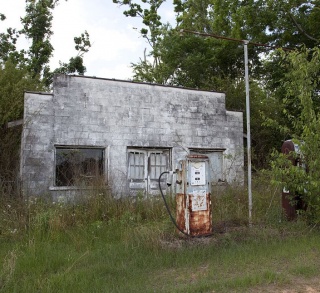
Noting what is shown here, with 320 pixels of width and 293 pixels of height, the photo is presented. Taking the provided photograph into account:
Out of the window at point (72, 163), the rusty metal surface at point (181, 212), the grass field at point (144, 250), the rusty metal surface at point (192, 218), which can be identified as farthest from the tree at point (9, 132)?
the rusty metal surface at point (192, 218)

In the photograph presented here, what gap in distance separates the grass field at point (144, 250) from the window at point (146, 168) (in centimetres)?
260

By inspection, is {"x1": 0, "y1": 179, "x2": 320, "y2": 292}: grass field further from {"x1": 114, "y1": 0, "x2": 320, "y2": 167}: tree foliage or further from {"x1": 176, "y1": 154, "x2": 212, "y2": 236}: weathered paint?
{"x1": 114, "y1": 0, "x2": 320, "y2": 167}: tree foliage

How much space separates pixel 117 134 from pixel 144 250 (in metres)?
5.50

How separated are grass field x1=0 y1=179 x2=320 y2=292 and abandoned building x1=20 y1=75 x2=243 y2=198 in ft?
4.29

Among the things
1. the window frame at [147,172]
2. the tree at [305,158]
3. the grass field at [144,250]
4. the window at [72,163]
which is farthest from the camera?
the window frame at [147,172]

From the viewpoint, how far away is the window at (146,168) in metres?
11.4

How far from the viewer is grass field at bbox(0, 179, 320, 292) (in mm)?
4906

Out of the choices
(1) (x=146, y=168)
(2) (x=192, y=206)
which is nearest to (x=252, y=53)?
(1) (x=146, y=168)

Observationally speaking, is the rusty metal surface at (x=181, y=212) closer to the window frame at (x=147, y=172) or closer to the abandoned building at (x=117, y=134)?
the abandoned building at (x=117, y=134)

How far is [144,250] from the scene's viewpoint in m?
6.35

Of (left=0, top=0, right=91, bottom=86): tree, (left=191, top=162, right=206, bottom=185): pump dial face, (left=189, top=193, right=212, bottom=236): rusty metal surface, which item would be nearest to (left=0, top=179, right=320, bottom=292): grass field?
(left=189, top=193, right=212, bottom=236): rusty metal surface

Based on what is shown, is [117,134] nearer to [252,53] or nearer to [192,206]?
[192,206]

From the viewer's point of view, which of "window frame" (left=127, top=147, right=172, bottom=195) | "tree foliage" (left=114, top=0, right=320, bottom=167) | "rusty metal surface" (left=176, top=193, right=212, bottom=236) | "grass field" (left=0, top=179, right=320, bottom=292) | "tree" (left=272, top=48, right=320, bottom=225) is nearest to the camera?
"grass field" (left=0, top=179, right=320, bottom=292)

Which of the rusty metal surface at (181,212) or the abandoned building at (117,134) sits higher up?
the abandoned building at (117,134)
